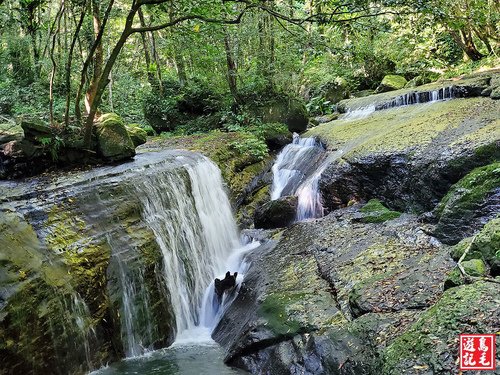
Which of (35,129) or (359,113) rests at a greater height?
(35,129)

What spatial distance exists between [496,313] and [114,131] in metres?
8.08

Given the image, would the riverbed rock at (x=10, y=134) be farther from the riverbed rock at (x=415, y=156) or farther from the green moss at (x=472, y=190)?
the green moss at (x=472, y=190)

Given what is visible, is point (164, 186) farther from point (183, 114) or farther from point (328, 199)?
point (183, 114)

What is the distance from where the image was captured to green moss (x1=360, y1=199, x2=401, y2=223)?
7.64 metres

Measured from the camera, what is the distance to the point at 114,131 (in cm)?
905

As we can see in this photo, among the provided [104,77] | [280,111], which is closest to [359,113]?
[280,111]

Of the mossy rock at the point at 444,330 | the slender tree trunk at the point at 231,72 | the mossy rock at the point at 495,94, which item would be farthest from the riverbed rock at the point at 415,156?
the slender tree trunk at the point at 231,72

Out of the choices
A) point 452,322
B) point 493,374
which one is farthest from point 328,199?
point 493,374

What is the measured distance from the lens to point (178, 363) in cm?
588

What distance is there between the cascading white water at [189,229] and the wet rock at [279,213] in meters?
0.89

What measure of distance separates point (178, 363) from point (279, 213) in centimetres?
444

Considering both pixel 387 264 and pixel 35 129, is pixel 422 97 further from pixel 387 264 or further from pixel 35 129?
pixel 35 129

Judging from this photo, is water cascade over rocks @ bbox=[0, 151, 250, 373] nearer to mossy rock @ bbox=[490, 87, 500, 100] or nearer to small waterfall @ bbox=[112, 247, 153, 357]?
small waterfall @ bbox=[112, 247, 153, 357]

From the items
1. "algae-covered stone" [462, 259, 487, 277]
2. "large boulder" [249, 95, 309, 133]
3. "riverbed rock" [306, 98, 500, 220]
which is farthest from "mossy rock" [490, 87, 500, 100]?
"algae-covered stone" [462, 259, 487, 277]
